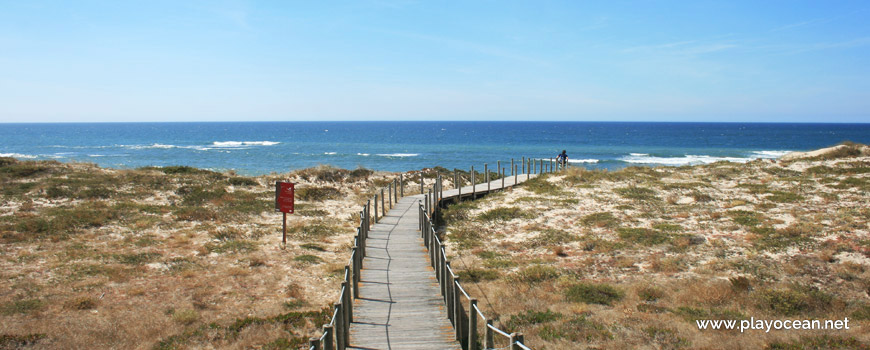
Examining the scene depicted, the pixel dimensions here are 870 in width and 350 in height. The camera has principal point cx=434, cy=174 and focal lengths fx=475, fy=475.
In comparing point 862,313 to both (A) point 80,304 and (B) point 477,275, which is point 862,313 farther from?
(A) point 80,304

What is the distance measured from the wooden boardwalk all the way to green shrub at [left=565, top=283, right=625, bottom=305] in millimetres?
3326

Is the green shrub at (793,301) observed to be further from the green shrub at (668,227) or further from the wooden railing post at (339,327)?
the wooden railing post at (339,327)

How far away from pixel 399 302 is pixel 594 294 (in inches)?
187

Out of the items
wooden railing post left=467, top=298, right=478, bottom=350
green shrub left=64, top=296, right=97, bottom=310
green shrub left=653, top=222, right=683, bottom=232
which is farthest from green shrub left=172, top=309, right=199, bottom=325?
green shrub left=653, top=222, right=683, bottom=232

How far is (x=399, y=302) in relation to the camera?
1001 cm

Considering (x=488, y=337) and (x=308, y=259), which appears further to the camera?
(x=308, y=259)

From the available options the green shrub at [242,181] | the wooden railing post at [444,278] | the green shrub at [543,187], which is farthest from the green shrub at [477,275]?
the green shrub at [242,181]

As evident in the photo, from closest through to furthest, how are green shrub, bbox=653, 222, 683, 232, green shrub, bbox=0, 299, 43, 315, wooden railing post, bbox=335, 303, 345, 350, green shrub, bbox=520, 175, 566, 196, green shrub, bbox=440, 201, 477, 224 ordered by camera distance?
1. wooden railing post, bbox=335, 303, 345, 350
2. green shrub, bbox=0, 299, 43, 315
3. green shrub, bbox=653, 222, 683, 232
4. green shrub, bbox=440, 201, 477, 224
5. green shrub, bbox=520, 175, 566, 196

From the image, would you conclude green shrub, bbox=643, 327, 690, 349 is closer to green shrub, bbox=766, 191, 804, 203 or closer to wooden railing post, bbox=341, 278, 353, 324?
wooden railing post, bbox=341, 278, 353, 324

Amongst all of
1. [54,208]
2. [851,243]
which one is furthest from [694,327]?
[54,208]

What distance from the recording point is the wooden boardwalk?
27.4ft

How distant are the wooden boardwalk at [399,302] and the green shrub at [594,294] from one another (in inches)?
131

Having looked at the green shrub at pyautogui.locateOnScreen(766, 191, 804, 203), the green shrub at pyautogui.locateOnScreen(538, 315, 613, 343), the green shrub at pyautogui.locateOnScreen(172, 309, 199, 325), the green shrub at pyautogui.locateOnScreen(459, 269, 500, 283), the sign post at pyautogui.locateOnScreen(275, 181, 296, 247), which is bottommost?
the green shrub at pyautogui.locateOnScreen(459, 269, 500, 283)

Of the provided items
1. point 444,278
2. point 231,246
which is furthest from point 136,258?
point 444,278
